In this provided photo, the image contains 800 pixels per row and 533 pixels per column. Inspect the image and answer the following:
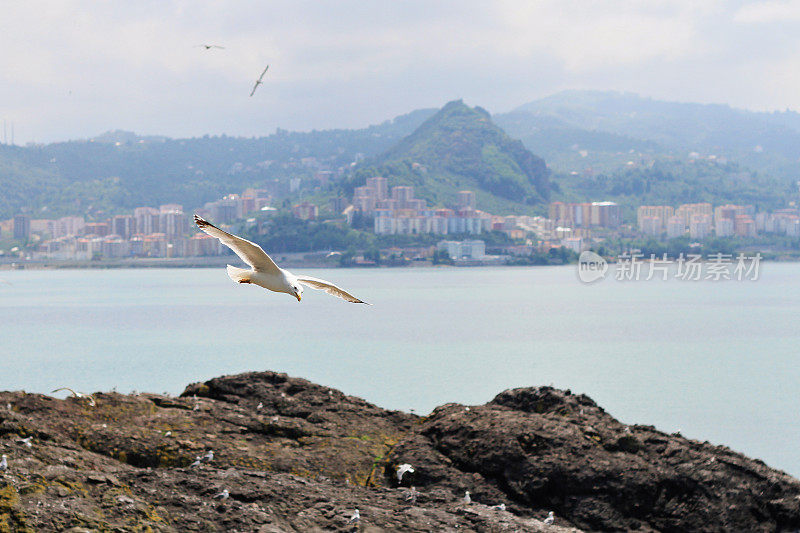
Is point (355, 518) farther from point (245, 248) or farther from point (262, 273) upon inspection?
point (245, 248)

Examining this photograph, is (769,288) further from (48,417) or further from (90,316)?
(48,417)

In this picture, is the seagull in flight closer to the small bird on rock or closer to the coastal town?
the small bird on rock

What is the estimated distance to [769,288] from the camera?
130 m

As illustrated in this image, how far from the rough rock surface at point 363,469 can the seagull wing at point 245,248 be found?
3227 mm

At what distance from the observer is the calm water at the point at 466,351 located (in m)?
33.9

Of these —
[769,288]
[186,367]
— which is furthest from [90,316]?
[769,288]
